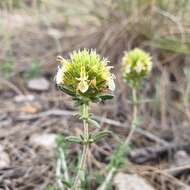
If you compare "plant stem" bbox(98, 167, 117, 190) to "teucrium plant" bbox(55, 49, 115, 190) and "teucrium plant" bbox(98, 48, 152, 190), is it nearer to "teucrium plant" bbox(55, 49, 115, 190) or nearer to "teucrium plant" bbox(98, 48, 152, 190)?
"teucrium plant" bbox(98, 48, 152, 190)

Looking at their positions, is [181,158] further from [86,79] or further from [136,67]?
[86,79]

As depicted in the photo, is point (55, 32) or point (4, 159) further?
point (55, 32)

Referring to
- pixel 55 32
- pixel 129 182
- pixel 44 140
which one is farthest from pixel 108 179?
pixel 55 32

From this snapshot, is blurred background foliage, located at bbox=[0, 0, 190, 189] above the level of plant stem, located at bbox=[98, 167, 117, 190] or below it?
above

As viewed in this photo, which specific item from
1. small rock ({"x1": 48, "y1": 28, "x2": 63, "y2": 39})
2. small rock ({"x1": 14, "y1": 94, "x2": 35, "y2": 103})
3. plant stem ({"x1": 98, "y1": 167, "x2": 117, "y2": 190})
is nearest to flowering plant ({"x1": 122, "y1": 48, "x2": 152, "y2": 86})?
plant stem ({"x1": 98, "y1": 167, "x2": 117, "y2": 190})

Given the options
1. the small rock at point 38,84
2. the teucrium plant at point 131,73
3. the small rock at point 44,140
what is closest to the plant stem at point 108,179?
the teucrium plant at point 131,73
